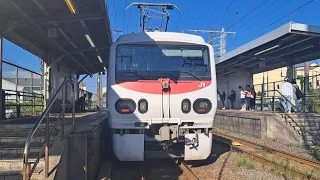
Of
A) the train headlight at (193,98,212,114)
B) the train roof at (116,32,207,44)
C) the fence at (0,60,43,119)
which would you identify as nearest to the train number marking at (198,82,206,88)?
the train headlight at (193,98,212,114)

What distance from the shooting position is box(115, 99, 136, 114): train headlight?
7.87 m

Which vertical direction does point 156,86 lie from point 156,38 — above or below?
below

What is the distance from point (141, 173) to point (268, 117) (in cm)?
746

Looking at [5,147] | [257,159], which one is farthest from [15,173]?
[257,159]

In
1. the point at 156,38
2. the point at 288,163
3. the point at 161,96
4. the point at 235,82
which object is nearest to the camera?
the point at 161,96

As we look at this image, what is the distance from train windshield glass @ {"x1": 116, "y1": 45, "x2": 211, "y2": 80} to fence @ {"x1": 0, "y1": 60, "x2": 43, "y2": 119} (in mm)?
4715

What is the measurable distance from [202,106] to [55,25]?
17.5 ft

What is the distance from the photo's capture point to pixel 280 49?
16734 mm

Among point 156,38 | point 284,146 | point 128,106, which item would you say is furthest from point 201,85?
point 284,146

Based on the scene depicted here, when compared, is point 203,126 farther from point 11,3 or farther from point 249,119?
point 249,119

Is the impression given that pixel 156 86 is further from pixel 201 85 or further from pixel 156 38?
pixel 156 38

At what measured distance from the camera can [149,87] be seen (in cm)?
799

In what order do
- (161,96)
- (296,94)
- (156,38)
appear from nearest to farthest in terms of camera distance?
1. (161,96)
2. (156,38)
3. (296,94)

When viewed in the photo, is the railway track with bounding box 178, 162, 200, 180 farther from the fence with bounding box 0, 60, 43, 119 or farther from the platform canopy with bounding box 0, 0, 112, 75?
the fence with bounding box 0, 60, 43, 119
